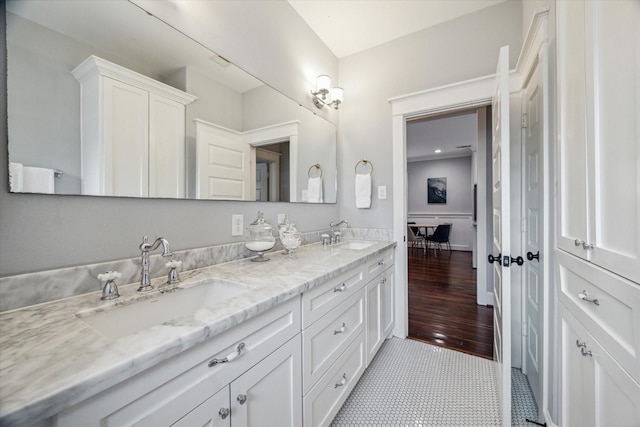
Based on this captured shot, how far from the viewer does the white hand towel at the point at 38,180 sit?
779mm

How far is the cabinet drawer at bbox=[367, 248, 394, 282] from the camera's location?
1.77 metres

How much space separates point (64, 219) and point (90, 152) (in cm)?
25

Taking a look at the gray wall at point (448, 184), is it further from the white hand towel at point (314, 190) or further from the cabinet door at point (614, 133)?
the cabinet door at point (614, 133)

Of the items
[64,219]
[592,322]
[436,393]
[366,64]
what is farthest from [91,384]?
[366,64]

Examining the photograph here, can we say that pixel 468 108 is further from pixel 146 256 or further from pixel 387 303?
pixel 146 256

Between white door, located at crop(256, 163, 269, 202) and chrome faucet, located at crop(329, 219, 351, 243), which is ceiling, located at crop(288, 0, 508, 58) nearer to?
white door, located at crop(256, 163, 269, 202)

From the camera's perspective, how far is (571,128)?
3.32 ft

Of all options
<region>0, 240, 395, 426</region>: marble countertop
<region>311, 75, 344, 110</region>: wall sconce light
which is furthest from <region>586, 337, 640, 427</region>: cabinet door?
<region>311, 75, 344, 110</region>: wall sconce light

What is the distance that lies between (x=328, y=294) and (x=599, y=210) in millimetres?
1028

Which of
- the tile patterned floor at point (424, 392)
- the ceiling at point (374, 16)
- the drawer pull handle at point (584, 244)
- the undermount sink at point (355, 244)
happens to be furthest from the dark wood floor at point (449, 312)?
the ceiling at point (374, 16)

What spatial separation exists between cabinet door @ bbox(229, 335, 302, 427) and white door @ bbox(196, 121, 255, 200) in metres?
0.86

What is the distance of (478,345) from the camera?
2.15 meters

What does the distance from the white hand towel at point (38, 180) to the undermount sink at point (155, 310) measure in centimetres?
42

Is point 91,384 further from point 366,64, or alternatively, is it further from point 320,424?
point 366,64
